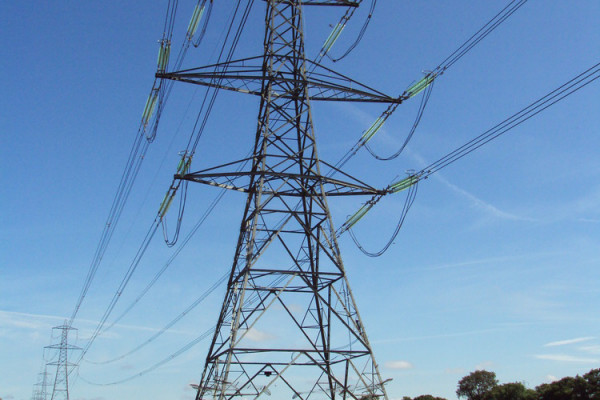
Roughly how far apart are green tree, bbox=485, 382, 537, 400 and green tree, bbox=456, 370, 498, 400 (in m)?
13.5

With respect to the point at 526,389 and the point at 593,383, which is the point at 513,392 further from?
the point at 593,383

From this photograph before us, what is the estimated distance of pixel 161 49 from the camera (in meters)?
21.8

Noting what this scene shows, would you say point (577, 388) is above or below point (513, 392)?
below

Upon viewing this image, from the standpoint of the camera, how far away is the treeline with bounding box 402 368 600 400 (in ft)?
193

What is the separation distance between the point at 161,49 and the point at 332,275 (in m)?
11.6

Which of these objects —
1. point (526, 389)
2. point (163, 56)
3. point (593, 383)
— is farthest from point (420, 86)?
point (526, 389)

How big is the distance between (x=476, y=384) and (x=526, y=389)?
875 inches

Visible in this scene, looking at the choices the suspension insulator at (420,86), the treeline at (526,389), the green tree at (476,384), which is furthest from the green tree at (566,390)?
the suspension insulator at (420,86)

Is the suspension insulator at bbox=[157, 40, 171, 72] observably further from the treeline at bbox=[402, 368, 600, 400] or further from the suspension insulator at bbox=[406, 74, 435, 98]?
the treeline at bbox=[402, 368, 600, 400]

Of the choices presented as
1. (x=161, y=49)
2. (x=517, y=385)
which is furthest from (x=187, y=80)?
(x=517, y=385)

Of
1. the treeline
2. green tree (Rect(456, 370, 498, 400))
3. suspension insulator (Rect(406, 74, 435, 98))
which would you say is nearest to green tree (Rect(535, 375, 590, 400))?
the treeline

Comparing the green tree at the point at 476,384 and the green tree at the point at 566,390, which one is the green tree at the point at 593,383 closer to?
the green tree at the point at 566,390

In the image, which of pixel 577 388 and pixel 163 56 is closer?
pixel 163 56

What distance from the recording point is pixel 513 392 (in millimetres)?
74062
